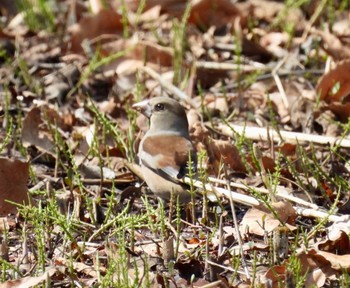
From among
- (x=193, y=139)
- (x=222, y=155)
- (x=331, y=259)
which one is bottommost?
(x=193, y=139)

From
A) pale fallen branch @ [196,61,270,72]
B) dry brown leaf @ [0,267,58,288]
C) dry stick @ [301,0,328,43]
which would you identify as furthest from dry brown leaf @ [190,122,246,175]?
dry stick @ [301,0,328,43]

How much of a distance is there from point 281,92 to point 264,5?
1.75m

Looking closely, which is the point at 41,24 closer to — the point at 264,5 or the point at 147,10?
the point at 147,10

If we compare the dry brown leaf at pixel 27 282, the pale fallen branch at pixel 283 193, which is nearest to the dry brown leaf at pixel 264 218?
the pale fallen branch at pixel 283 193

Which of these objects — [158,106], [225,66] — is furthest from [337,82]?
[158,106]

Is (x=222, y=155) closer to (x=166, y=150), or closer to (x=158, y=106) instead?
(x=166, y=150)

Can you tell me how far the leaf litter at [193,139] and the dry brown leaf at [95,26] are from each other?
0.01m

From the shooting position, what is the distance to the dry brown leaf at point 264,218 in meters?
4.15

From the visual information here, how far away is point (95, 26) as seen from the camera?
6.90m

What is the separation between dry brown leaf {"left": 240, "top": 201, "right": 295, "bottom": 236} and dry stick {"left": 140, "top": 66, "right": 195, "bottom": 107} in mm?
1660

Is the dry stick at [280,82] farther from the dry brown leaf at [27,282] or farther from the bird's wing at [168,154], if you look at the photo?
the dry brown leaf at [27,282]

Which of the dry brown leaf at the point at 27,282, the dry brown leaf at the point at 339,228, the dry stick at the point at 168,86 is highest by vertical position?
the dry brown leaf at the point at 27,282

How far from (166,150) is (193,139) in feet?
1.91

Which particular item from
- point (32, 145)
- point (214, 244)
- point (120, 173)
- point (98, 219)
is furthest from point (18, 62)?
point (214, 244)
